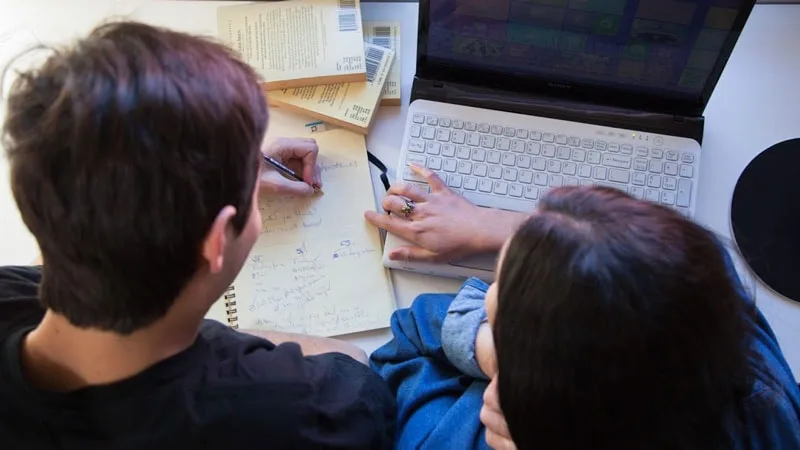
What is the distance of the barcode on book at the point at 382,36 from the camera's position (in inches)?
40.8

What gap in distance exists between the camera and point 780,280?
0.88m

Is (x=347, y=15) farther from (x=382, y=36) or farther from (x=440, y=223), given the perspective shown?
(x=440, y=223)

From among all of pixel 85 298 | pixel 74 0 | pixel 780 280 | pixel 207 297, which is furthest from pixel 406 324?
pixel 74 0

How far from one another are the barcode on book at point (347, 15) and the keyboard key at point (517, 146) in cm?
29

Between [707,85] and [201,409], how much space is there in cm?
73

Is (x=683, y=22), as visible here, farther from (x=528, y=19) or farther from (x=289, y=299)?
(x=289, y=299)

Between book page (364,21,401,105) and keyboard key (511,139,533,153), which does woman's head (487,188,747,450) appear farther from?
book page (364,21,401,105)

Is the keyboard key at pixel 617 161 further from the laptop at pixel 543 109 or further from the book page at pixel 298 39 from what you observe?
the book page at pixel 298 39

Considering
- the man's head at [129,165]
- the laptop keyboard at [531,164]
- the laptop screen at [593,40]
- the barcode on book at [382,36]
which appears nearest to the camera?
the man's head at [129,165]

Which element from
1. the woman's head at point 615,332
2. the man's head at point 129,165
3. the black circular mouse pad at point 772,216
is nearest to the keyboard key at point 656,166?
the black circular mouse pad at point 772,216

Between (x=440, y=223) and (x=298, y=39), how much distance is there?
0.35 metres

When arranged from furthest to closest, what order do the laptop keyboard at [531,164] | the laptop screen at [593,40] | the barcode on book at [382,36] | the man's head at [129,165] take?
the barcode on book at [382,36] → the laptop keyboard at [531,164] → the laptop screen at [593,40] → the man's head at [129,165]

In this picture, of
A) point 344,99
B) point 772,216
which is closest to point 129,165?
point 344,99

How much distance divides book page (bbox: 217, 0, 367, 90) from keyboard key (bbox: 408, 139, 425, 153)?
13cm
